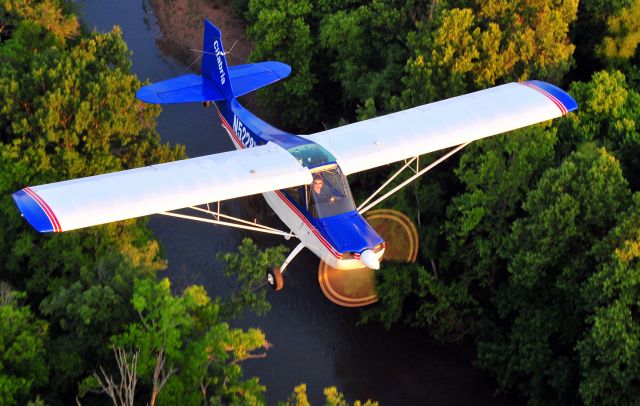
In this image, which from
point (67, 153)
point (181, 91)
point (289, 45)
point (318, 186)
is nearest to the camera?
point (318, 186)

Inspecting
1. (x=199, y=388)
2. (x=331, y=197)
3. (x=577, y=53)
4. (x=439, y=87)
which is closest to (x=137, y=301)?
(x=199, y=388)

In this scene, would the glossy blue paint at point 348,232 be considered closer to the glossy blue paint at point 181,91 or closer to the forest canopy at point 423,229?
the forest canopy at point 423,229

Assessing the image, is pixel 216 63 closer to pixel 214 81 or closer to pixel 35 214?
pixel 214 81

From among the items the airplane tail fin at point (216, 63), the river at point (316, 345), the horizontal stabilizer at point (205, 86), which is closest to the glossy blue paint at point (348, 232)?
the river at point (316, 345)

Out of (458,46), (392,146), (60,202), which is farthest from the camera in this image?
(458,46)

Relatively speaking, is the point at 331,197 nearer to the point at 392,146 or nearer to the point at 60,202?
the point at 392,146

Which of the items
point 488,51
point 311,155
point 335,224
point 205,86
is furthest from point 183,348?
point 488,51
